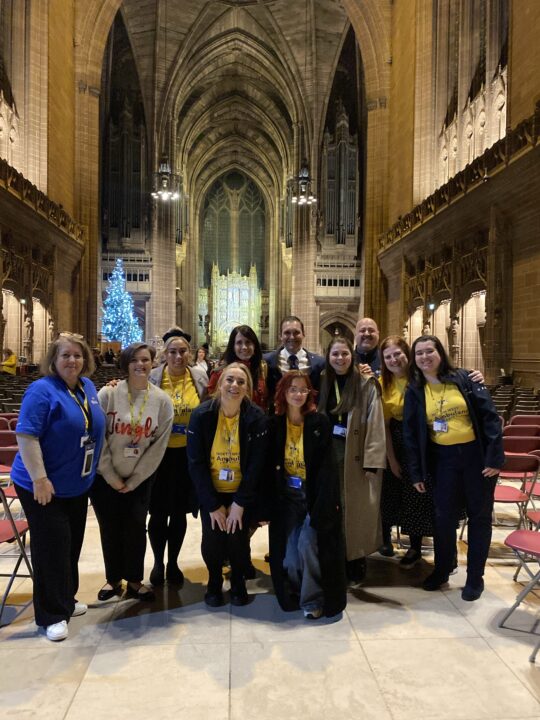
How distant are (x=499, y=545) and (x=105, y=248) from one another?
29117mm

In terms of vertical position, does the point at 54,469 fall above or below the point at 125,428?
below

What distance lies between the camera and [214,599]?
3.18 meters

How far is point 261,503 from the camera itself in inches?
128

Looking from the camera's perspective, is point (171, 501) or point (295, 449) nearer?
point (295, 449)

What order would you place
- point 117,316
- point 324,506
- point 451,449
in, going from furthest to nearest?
point 117,316 < point 451,449 < point 324,506

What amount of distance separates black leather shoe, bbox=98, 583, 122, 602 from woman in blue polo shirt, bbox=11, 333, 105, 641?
36cm

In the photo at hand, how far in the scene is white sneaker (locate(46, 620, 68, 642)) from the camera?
276cm

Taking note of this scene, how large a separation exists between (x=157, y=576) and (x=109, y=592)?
33 centimetres

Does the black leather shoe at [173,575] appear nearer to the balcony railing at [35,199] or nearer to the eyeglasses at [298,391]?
the eyeglasses at [298,391]

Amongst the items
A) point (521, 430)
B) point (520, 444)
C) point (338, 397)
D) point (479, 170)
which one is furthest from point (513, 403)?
point (479, 170)

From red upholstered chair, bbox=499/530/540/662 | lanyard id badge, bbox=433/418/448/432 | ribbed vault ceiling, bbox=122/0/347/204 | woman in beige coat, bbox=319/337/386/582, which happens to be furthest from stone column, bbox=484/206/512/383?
ribbed vault ceiling, bbox=122/0/347/204

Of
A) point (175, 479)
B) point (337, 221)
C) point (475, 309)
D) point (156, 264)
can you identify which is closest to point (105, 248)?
point (156, 264)

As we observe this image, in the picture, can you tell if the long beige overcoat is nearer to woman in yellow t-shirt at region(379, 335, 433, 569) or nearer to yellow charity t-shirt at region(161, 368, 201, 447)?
woman in yellow t-shirt at region(379, 335, 433, 569)

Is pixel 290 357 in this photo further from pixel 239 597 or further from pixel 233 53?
pixel 233 53
